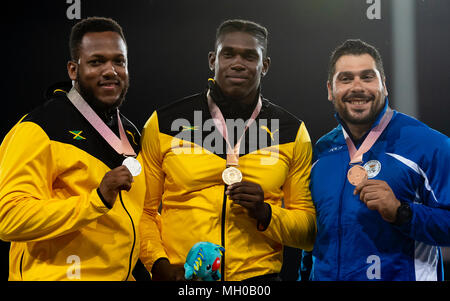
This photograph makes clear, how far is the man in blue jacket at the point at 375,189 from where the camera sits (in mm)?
2090

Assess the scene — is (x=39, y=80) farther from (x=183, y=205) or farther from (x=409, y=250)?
(x=409, y=250)

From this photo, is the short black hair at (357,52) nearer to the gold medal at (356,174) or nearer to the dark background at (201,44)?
the gold medal at (356,174)

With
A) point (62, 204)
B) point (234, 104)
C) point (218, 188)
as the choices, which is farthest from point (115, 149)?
point (234, 104)

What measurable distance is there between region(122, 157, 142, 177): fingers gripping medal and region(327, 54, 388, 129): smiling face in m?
1.06

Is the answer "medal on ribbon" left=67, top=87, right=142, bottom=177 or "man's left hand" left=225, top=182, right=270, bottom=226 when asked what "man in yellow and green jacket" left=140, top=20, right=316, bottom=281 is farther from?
"medal on ribbon" left=67, top=87, right=142, bottom=177

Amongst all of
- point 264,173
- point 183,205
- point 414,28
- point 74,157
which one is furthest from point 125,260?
point 414,28

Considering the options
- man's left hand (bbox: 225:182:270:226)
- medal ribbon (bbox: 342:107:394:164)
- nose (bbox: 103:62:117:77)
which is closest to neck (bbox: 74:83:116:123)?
nose (bbox: 103:62:117:77)

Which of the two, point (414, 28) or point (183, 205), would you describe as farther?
point (414, 28)

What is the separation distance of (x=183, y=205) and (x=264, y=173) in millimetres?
426

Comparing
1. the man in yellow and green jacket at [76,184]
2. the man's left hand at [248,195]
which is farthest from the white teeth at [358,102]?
the man in yellow and green jacket at [76,184]

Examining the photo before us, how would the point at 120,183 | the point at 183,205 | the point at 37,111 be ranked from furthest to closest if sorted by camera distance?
the point at 183,205, the point at 37,111, the point at 120,183

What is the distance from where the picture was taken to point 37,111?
2.11m

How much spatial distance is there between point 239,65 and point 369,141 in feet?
2.43
